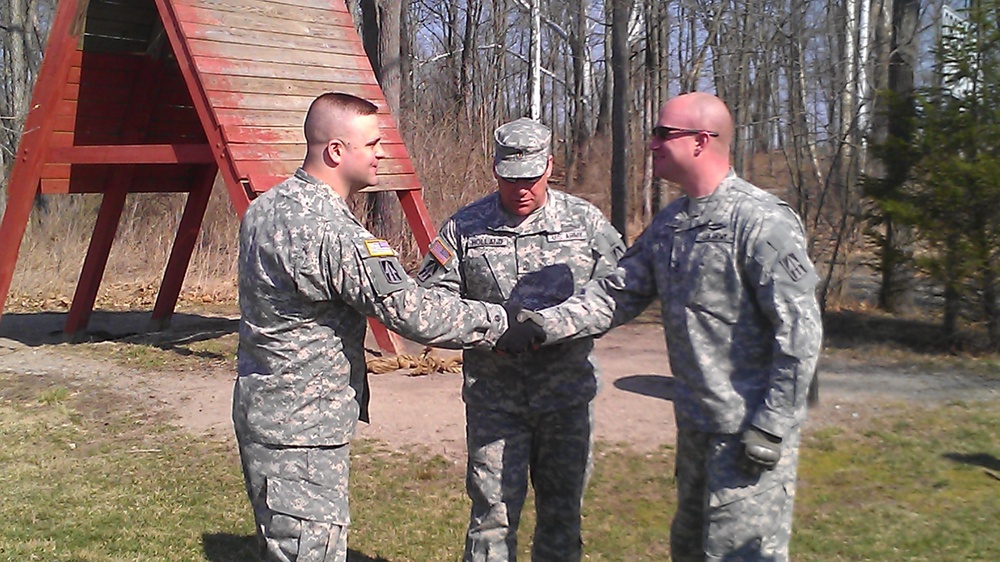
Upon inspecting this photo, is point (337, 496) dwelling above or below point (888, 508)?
above

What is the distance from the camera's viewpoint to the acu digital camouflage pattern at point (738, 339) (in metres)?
3.07

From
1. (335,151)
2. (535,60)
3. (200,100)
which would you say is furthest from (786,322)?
(535,60)

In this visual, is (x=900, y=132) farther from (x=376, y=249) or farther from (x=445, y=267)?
(x=376, y=249)

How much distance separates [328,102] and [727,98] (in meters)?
17.5

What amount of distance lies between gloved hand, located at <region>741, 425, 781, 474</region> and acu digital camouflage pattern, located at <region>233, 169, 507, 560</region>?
3.67 feet

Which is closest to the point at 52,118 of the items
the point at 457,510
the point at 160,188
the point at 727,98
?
the point at 160,188

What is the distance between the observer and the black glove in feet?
11.6

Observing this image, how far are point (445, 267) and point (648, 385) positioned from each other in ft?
14.9

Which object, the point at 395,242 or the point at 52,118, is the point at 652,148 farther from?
the point at 395,242

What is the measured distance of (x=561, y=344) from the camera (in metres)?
3.84

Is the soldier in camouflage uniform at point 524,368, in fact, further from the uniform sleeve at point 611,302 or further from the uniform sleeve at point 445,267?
the uniform sleeve at point 611,302

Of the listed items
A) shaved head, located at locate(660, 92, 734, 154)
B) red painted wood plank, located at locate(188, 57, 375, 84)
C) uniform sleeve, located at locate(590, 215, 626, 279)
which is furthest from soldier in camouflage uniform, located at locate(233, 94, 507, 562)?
red painted wood plank, located at locate(188, 57, 375, 84)

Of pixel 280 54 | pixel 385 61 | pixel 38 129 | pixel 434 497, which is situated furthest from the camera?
pixel 385 61

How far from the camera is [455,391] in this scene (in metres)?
8.23
